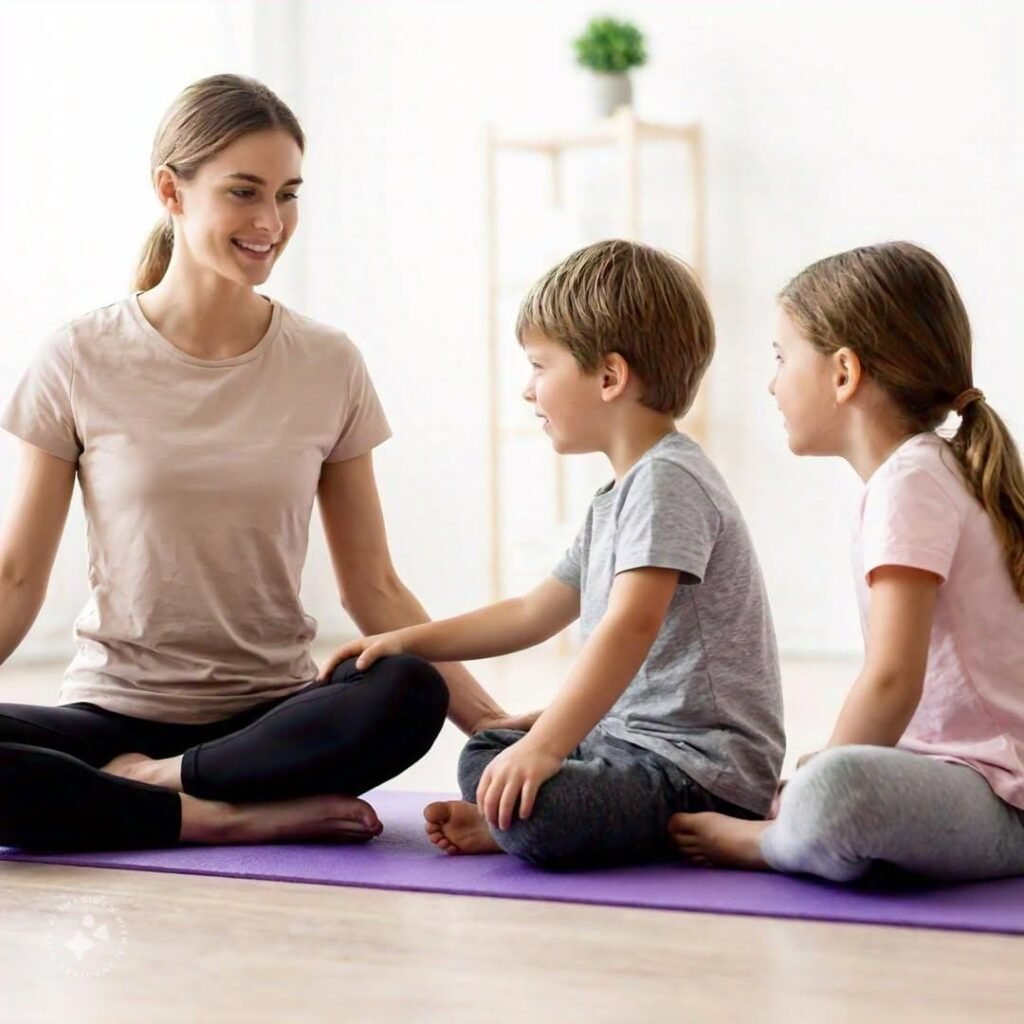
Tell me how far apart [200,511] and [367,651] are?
0.26 m

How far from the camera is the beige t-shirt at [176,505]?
184 cm

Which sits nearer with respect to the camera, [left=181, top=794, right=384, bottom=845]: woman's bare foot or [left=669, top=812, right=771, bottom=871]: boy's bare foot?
[left=669, top=812, right=771, bottom=871]: boy's bare foot

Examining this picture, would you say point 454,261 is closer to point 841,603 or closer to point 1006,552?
point 841,603

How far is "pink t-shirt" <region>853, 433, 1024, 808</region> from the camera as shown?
5.12 feet

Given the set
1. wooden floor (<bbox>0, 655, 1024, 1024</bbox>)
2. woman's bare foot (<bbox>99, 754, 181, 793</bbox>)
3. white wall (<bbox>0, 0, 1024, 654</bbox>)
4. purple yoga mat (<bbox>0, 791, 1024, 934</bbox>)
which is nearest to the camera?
wooden floor (<bbox>0, 655, 1024, 1024</bbox>)

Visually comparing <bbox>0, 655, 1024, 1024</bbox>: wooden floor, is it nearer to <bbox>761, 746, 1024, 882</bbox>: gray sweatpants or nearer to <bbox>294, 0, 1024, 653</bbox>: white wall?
<bbox>761, 746, 1024, 882</bbox>: gray sweatpants

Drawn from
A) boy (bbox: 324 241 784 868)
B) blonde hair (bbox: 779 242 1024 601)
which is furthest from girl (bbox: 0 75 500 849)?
blonde hair (bbox: 779 242 1024 601)

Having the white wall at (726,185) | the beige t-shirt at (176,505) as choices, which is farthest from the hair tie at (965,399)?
the white wall at (726,185)

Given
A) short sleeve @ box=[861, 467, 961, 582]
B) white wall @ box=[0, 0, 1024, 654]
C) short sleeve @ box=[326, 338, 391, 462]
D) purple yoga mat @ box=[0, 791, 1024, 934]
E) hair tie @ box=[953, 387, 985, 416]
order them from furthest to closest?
white wall @ box=[0, 0, 1024, 654], short sleeve @ box=[326, 338, 391, 462], hair tie @ box=[953, 387, 985, 416], short sleeve @ box=[861, 467, 961, 582], purple yoga mat @ box=[0, 791, 1024, 934]

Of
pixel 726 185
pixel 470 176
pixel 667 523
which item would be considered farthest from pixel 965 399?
pixel 470 176

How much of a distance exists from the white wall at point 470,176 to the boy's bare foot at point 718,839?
2.33 m

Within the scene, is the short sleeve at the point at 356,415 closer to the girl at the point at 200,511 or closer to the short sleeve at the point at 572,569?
the girl at the point at 200,511

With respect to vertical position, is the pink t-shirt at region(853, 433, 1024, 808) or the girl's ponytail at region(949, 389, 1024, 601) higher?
the girl's ponytail at region(949, 389, 1024, 601)

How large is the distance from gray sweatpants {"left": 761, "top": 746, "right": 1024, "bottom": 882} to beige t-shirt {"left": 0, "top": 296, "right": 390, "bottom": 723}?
0.66m
